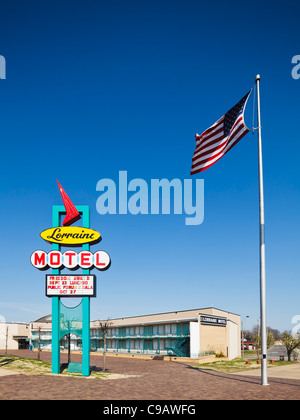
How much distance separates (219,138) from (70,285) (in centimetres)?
1306

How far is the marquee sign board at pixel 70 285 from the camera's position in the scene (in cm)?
2614

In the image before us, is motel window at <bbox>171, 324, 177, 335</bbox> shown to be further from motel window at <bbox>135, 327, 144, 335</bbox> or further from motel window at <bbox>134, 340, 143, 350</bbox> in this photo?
motel window at <bbox>134, 340, 143, 350</bbox>

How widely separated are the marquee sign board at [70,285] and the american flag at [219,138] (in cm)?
971

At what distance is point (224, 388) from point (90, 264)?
435 inches

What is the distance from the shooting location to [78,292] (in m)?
26.2

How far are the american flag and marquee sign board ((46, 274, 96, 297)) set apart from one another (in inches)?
382

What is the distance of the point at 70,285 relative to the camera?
2633 centimetres

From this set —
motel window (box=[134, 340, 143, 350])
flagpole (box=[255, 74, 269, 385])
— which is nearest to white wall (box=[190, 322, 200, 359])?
motel window (box=[134, 340, 143, 350])

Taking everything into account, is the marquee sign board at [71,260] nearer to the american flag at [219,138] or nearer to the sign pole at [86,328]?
the sign pole at [86,328]

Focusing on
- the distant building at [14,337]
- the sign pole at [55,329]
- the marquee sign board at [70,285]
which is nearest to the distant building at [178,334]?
the distant building at [14,337]
